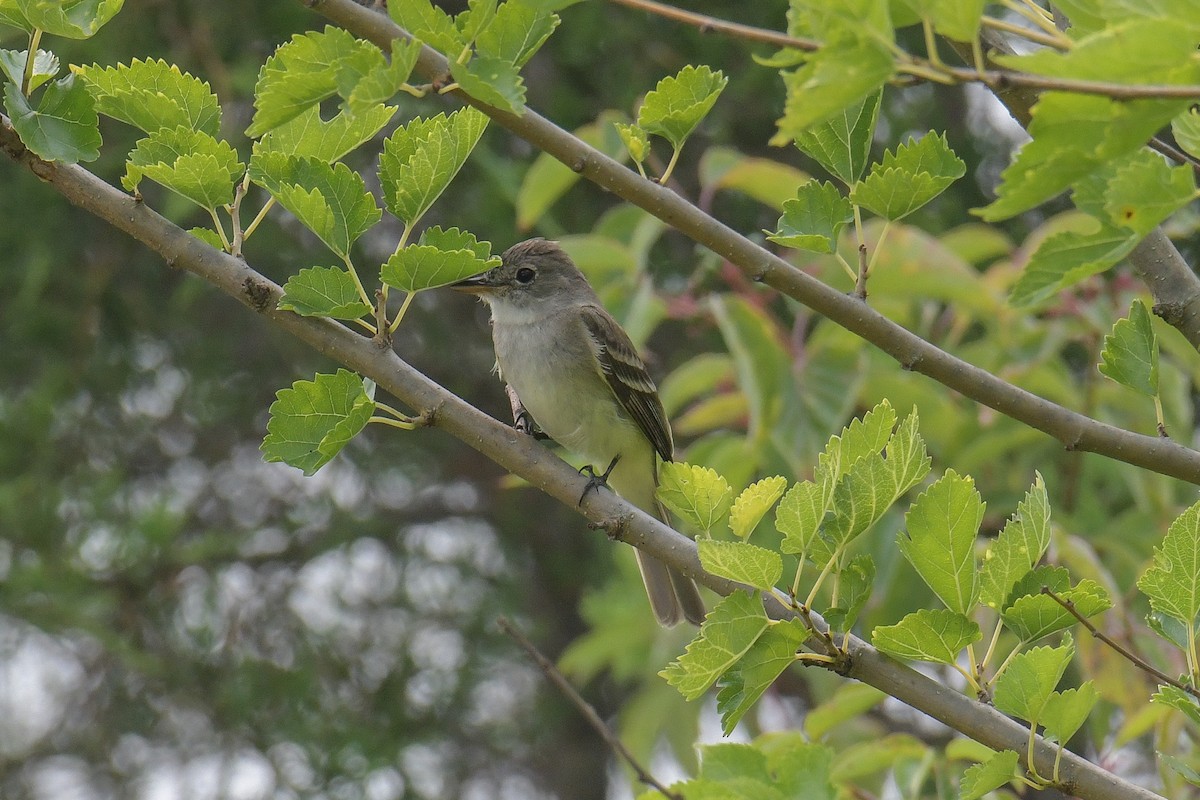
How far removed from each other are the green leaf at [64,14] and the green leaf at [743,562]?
1166 millimetres

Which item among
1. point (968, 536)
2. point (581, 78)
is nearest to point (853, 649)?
point (968, 536)

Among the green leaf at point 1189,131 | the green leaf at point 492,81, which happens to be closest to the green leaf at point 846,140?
the green leaf at point 1189,131

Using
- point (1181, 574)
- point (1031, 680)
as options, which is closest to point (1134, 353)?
point (1181, 574)

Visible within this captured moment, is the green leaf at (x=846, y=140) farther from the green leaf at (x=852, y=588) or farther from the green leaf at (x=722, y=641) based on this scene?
the green leaf at (x=722, y=641)

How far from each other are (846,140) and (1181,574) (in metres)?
0.83

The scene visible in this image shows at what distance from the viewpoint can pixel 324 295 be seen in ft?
7.00

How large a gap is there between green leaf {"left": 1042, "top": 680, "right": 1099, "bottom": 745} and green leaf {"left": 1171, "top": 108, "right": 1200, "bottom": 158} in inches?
29.4

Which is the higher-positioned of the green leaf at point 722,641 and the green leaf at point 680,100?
the green leaf at point 680,100

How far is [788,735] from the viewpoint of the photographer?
9.93ft

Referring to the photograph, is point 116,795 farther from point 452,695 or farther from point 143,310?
point 143,310

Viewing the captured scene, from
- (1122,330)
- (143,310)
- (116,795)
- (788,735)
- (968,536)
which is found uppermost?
(1122,330)

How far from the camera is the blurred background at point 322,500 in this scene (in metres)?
6.34

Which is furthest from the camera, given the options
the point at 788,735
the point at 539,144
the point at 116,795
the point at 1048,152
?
the point at 116,795

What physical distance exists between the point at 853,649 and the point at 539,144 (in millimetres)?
910
